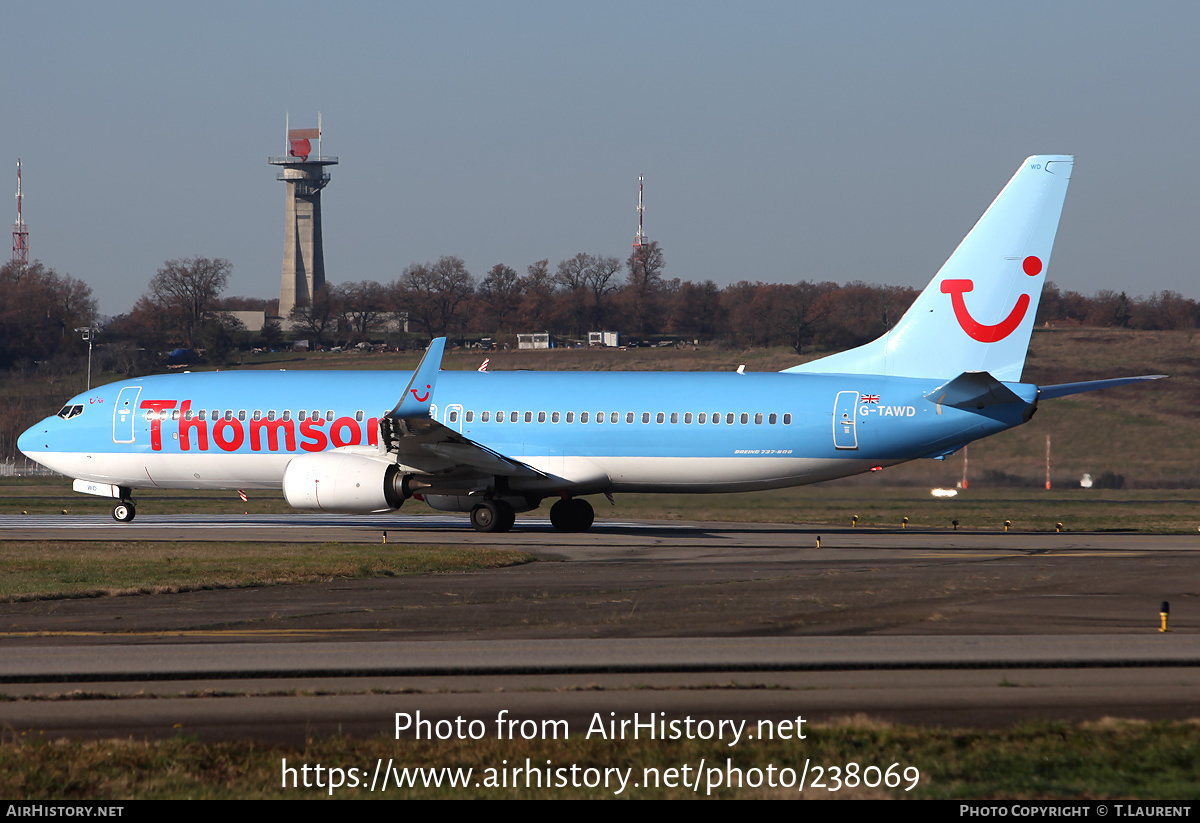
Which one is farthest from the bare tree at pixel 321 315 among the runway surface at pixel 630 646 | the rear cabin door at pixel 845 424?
the runway surface at pixel 630 646

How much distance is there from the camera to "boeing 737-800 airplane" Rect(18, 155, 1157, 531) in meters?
30.6

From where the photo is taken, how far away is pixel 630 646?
14.2m

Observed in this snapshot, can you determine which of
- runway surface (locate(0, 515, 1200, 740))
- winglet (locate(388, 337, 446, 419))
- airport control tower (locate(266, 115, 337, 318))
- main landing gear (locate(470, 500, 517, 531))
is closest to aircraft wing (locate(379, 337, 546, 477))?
winglet (locate(388, 337, 446, 419))

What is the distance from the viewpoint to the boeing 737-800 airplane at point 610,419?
3056cm

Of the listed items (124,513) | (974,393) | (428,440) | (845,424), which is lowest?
(124,513)

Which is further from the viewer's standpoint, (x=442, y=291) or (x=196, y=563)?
(x=442, y=291)

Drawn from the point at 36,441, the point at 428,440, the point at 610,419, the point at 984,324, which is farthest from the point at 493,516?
the point at 36,441

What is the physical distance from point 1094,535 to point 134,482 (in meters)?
27.0

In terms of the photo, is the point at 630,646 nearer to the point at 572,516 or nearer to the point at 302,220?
the point at 572,516

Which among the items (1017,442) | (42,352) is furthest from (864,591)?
(42,352)

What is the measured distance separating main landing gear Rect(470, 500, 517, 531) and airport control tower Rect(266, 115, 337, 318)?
151 meters

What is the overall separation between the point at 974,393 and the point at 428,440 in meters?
13.8

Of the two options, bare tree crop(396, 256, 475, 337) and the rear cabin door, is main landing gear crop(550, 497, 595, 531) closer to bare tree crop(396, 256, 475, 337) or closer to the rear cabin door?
the rear cabin door

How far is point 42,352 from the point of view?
10700cm
